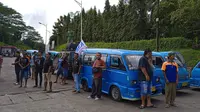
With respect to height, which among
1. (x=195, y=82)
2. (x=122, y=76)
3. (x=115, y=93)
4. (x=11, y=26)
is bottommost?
(x=115, y=93)

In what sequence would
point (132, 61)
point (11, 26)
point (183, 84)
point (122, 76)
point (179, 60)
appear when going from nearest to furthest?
point (122, 76) < point (132, 61) < point (183, 84) < point (179, 60) < point (11, 26)

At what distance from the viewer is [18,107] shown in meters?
8.11

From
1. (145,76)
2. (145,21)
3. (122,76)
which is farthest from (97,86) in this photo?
(145,21)

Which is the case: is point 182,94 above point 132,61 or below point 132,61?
below

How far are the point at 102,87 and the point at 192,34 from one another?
69.7ft

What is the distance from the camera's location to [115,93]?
891 cm

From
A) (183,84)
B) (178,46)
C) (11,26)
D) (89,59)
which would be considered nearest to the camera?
(183,84)

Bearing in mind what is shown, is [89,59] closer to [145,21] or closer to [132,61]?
[132,61]

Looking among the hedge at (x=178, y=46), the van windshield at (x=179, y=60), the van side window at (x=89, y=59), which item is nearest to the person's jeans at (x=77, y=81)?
the van side window at (x=89, y=59)

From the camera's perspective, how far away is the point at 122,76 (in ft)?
27.9

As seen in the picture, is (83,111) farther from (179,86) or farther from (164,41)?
(164,41)

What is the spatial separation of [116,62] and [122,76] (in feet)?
2.15

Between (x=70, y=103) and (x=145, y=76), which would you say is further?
(x=70, y=103)

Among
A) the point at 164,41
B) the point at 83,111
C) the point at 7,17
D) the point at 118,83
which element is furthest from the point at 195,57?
the point at 7,17
